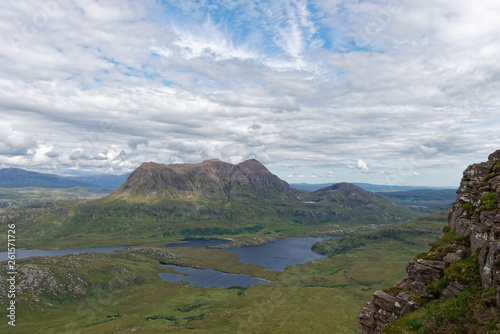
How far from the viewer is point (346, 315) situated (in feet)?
584

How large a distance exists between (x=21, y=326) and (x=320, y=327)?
192873mm

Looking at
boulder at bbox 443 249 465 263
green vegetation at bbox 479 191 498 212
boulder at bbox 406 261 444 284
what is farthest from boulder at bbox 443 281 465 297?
green vegetation at bbox 479 191 498 212

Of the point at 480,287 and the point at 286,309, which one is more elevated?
the point at 480,287

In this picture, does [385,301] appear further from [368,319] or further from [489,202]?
[489,202]

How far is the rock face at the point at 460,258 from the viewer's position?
126 ft

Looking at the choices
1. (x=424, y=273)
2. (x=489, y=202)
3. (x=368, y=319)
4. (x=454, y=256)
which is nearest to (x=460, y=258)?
(x=454, y=256)

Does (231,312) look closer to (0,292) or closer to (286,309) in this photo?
(286,309)

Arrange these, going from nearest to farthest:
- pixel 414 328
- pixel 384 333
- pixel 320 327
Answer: pixel 414 328 < pixel 384 333 < pixel 320 327

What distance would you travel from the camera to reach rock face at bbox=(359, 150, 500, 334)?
38.3 m

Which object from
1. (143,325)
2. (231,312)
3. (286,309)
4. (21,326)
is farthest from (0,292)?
(286,309)

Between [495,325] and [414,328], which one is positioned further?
[414,328]

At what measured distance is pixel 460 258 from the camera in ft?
153

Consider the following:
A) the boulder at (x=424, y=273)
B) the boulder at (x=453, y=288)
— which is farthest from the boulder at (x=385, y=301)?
the boulder at (x=453, y=288)

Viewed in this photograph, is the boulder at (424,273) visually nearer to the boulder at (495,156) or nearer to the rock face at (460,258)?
the rock face at (460,258)
